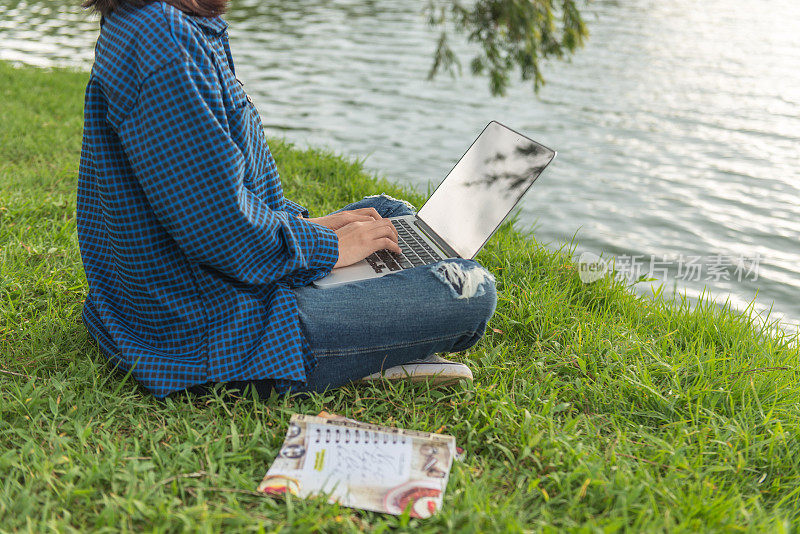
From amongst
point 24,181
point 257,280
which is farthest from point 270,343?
point 24,181

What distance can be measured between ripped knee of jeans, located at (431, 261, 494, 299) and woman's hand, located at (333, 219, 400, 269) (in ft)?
0.78

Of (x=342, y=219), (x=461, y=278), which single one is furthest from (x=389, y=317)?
(x=342, y=219)

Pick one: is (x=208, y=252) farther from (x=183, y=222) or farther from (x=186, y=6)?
(x=186, y=6)

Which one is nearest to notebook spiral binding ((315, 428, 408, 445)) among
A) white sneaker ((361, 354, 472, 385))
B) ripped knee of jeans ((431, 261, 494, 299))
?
white sneaker ((361, 354, 472, 385))

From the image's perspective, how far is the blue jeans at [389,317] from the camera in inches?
81.0

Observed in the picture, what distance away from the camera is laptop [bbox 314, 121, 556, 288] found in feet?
8.12

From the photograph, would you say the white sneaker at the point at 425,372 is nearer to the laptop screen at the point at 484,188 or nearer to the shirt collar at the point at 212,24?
the laptop screen at the point at 484,188

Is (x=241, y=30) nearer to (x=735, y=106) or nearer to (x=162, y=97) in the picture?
(x=735, y=106)

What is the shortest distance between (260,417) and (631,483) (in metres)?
1.17

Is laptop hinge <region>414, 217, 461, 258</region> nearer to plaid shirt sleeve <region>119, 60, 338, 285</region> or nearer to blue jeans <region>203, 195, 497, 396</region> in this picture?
blue jeans <region>203, 195, 497, 396</region>

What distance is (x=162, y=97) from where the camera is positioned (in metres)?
1.72

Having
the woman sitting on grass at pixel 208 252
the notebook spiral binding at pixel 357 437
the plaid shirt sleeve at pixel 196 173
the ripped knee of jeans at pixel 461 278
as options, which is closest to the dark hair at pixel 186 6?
the woman sitting on grass at pixel 208 252

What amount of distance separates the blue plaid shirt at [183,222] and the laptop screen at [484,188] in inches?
28.0

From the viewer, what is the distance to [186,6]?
1858mm
